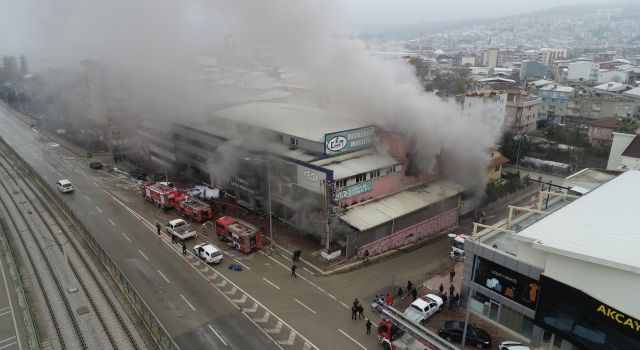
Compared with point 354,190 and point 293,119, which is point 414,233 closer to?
point 354,190

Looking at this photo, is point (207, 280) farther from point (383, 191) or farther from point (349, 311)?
point (383, 191)

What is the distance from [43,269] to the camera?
21.0 meters

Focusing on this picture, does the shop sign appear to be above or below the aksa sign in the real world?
below

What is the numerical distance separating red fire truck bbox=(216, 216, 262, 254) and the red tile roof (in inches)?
931

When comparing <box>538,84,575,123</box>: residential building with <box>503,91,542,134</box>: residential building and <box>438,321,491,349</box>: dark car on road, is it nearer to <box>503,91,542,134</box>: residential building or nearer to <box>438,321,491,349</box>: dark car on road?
<box>503,91,542,134</box>: residential building

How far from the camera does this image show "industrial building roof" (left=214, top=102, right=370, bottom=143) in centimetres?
2748

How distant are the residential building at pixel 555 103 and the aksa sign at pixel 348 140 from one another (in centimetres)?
3990

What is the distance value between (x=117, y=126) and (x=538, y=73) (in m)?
98.7

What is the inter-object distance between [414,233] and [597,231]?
10730 millimetres

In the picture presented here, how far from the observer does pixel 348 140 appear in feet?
86.7

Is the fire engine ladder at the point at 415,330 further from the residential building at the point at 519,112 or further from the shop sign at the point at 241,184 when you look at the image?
the residential building at the point at 519,112

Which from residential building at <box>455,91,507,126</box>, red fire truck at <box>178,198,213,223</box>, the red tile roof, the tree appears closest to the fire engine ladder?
red fire truck at <box>178,198,213,223</box>

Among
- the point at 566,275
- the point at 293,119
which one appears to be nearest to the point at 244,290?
the point at 566,275

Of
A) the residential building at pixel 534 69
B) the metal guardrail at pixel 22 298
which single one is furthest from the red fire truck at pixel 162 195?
the residential building at pixel 534 69
